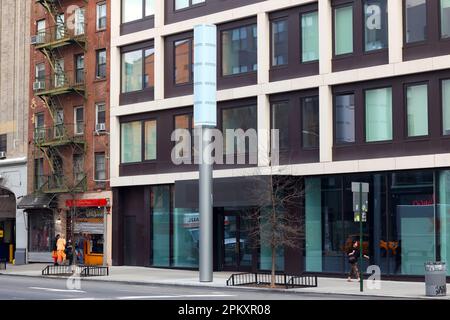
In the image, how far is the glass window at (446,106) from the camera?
26266 mm

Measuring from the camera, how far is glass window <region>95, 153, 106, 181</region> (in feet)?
132

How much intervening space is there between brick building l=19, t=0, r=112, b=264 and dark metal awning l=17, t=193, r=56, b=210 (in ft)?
0.19

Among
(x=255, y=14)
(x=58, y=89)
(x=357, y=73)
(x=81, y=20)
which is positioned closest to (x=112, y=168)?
(x=58, y=89)

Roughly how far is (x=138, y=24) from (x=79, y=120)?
7071 millimetres

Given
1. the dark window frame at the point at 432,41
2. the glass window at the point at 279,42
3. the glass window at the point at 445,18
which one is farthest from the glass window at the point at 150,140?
the glass window at the point at 445,18

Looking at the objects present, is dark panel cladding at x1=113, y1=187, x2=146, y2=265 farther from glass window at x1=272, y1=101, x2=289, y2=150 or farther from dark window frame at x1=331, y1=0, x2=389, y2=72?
dark window frame at x1=331, y1=0, x2=389, y2=72

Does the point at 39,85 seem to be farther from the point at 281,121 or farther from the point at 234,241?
the point at 281,121

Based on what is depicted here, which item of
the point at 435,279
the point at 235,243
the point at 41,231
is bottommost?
the point at 435,279

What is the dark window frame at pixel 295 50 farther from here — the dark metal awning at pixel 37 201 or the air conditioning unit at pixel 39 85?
the air conditioning unit at pixel 39 85

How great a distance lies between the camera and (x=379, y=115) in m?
28.3

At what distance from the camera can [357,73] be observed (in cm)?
2858

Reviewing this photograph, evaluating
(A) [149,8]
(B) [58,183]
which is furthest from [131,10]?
(B) [58,183]

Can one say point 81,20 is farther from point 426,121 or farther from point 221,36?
point 426,121

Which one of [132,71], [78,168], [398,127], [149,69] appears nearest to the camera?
[398,127]
